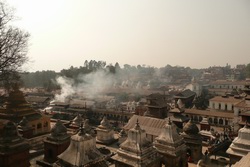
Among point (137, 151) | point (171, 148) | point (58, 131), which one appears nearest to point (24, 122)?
point (58, 131)

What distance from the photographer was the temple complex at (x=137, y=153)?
44.2 feet

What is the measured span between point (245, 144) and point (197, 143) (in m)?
4.42

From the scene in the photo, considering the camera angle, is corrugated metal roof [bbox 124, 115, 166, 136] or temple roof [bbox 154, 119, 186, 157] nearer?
temple roof [bbox 154, 119, 186, 157]

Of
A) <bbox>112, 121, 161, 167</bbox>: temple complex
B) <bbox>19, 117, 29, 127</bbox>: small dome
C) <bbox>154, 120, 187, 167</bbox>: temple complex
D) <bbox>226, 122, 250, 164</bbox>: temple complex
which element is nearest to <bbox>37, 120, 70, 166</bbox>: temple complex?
<bbox>19, 117, 29, 127</bbox>: small dome

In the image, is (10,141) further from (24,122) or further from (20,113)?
(20,113)

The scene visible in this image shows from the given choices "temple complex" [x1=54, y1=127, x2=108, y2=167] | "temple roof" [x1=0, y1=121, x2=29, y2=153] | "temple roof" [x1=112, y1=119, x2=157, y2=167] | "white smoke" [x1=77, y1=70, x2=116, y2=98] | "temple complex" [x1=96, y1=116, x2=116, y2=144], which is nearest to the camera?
"temple complex" [x1=54, y1=127, x2=108, y2=167]

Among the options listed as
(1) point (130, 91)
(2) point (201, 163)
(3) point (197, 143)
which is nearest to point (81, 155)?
(2) point (201, 163)

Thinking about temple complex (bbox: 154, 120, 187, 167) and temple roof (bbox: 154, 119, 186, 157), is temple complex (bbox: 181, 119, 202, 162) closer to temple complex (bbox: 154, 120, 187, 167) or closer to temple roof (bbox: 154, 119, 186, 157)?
temple complex (bbox: 154, 120, 187, 167)

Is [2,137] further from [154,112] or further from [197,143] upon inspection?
[154,112]

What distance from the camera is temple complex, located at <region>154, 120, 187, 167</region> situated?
52.5 ft

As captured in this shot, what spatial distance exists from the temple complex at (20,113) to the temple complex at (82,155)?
41.0ft

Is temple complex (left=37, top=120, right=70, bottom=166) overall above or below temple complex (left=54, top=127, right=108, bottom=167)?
below

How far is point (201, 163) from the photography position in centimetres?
1521

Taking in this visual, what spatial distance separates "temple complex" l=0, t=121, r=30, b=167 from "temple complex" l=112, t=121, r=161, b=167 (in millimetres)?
7258
